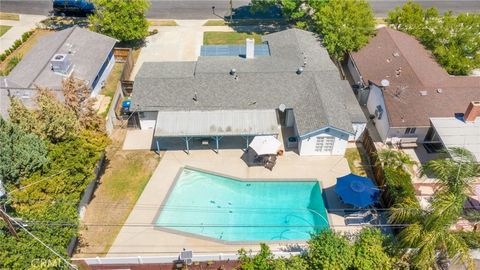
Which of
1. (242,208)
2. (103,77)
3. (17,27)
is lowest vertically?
(242,208)

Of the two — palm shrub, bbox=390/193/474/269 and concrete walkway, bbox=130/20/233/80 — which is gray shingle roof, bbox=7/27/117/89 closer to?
concrete walkway, bbox=130/20/233/80

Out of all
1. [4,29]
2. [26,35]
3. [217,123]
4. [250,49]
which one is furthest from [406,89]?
[4,29]

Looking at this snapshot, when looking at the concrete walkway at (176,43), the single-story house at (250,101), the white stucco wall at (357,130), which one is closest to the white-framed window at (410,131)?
the white stucco wall at (357,130)

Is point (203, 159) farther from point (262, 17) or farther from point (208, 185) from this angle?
point (262, 17)

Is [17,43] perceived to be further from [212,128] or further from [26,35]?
[212,128]

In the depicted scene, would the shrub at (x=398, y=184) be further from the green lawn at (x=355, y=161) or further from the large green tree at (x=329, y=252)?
the large green tree at (x=329, y=252)

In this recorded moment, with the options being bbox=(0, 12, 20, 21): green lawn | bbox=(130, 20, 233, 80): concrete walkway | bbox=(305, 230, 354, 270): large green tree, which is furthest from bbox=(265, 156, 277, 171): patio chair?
bbox=(0, 12, 20, 21): green lawn
